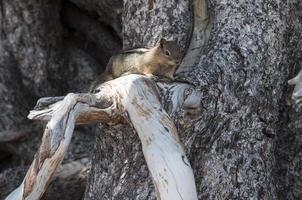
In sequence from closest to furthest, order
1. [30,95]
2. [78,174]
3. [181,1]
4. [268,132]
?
[268,132]
[181,1]
[78,174]
[30,95]

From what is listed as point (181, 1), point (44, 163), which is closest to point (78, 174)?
point (181, 1)

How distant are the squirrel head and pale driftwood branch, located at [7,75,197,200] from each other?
0.43m

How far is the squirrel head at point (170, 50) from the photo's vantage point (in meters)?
2.80

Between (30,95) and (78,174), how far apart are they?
1.84ft

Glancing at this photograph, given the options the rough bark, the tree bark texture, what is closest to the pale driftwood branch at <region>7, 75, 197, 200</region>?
the tree bark texture

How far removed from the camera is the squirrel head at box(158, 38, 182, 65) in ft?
9.18

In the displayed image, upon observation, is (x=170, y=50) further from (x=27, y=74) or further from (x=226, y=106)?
(x=27, y=74)

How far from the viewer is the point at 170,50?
280 centimetres

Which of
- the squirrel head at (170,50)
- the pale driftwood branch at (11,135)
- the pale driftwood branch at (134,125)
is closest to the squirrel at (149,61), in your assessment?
the squirrel head at (170,50)

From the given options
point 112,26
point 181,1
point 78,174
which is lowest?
point 78,174

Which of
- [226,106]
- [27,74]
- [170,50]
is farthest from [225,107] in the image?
[27,74]

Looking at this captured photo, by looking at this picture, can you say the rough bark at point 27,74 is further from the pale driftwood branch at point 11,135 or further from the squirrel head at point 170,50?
the squirrel head at point 170,50

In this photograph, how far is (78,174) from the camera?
3.66m

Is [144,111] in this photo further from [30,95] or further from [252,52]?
[30,95]
